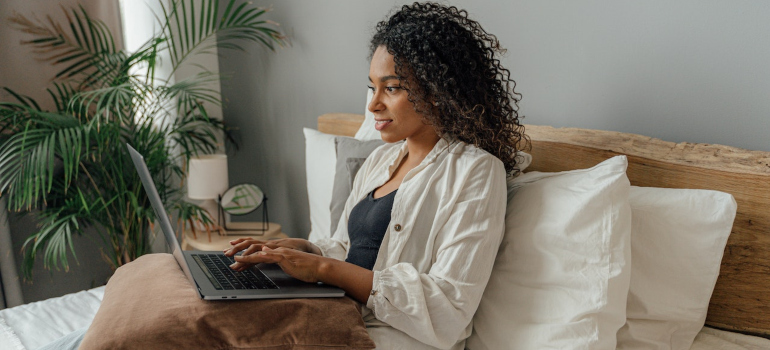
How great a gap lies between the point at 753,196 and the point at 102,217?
2.32m

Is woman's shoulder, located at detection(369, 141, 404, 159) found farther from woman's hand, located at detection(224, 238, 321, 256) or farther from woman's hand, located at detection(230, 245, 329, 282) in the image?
woman's hand, located at detection(230, 245, 329, 282)

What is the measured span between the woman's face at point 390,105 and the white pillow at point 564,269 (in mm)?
295

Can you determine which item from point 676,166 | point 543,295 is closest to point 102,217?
point 543,295

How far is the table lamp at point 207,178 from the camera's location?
243 cm

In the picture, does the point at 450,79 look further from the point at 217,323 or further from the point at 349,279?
the point at 217,323

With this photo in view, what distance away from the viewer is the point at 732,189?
115 centimetres

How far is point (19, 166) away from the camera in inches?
81.5

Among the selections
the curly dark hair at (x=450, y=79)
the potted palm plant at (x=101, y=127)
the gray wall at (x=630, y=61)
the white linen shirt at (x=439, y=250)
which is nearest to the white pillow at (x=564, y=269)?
the white linen shirt at (x=439, y=250)

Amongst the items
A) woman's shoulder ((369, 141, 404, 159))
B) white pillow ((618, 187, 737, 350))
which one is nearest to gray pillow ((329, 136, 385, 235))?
woman's shoulder ((369, 141, 404, 159))

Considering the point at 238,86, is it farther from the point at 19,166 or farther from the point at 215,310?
the point at 215,310

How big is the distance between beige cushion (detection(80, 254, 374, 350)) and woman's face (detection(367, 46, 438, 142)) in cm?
41

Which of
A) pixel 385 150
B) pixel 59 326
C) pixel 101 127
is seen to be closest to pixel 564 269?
pixel 385 150

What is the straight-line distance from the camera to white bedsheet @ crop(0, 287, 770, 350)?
114cm

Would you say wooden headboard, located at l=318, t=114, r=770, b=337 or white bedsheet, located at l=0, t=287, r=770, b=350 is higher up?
wooden headboard, located at l=318, t=114, r=770, b=337
